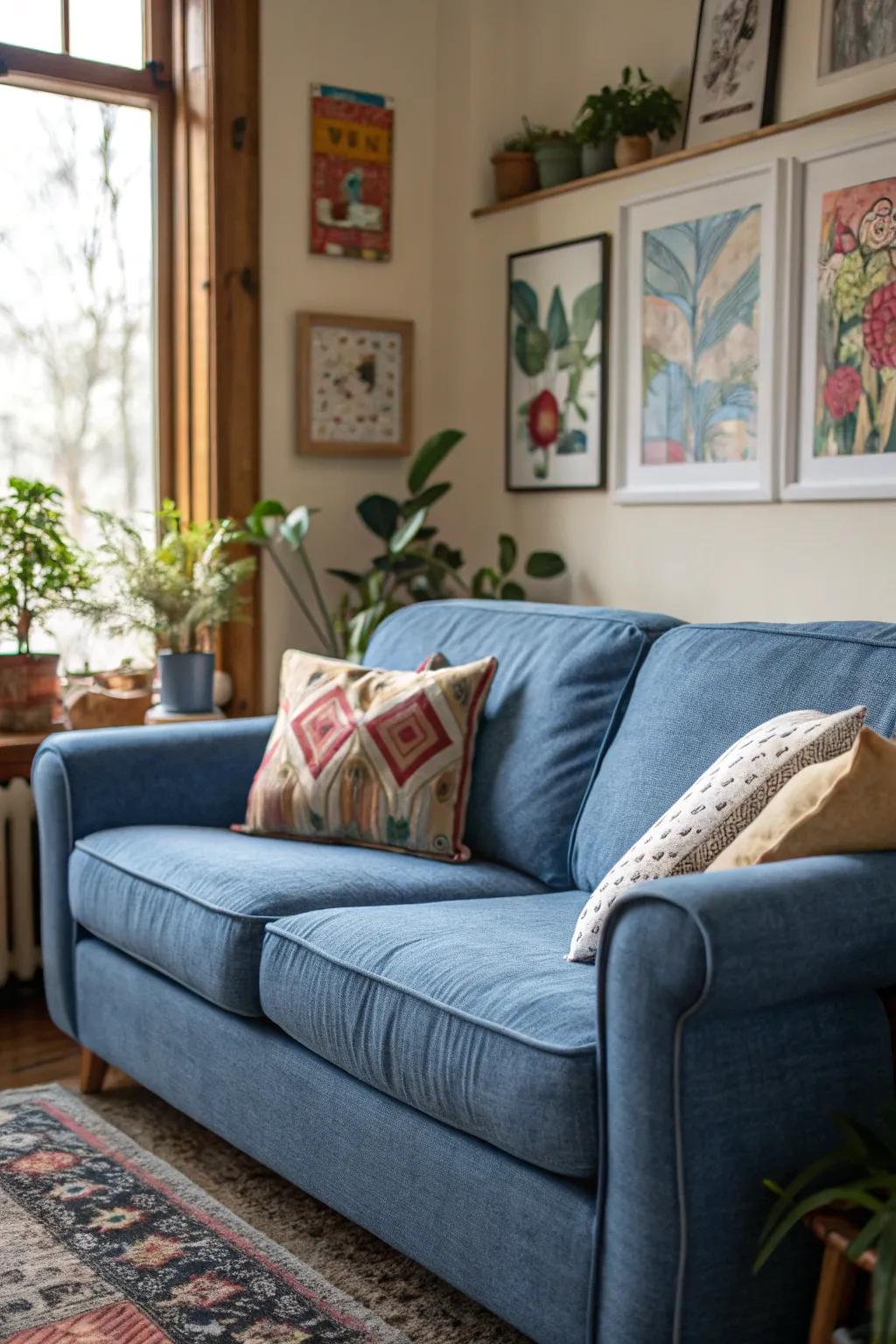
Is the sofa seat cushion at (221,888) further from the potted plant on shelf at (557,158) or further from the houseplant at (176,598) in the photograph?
the potted plant on shelf at (557,158)

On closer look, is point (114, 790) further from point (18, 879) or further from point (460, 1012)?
point (460, 1012)

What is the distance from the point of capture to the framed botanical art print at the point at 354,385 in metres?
4.03

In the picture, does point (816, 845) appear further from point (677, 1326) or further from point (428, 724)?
point (428, 724)

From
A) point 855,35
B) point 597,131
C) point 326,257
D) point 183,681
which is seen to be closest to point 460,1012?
point 183,681

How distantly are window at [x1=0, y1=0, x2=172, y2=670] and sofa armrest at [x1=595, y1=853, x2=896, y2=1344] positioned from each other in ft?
8.16

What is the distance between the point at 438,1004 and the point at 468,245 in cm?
271

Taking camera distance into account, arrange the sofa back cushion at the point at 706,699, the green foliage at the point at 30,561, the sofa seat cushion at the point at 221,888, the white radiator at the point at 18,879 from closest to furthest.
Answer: the sofa back cushion at the point at 706,699, the sofa seat cushion at the point at 221,888, the white radiator at the point at 18,879, the green foliage at the point at 30,561

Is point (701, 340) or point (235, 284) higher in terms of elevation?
point (235, 284)

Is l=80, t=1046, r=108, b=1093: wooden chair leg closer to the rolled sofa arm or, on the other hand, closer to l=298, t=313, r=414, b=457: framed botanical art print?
the rolled sofa arm

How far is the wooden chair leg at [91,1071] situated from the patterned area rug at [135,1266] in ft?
0.88

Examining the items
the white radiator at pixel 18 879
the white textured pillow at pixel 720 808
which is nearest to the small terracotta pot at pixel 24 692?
the white radiator at pixel 18 879

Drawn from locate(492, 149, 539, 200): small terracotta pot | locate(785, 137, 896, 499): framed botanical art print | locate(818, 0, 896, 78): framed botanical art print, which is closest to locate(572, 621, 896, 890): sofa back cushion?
locate(785, 137, 896, 499): framed botanical art print

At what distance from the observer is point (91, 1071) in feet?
9.60

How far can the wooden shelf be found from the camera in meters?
2.98
